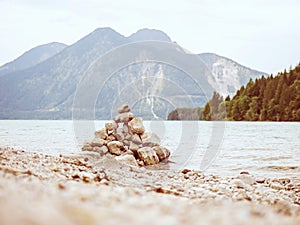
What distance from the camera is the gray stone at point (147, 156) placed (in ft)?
41.7

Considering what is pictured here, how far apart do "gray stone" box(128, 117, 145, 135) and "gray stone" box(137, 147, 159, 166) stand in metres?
1.79

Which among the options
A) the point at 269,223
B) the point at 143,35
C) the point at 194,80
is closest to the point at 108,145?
the point at 194,80

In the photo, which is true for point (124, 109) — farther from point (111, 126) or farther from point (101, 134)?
point (101, 134)

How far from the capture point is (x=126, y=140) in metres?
14.7

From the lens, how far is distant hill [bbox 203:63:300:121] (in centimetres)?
7700

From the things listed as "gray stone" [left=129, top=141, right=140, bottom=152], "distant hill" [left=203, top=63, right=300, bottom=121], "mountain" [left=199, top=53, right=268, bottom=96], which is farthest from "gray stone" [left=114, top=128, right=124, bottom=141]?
"distant hill" [left=203, top=63, right=300, bottom=121]

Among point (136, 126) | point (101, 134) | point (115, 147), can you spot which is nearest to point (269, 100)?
point (136, 126)

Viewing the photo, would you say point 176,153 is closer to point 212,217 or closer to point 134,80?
point 134,80

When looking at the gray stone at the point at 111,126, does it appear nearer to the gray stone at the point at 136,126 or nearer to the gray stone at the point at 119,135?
the gray stone at the point at 119,135

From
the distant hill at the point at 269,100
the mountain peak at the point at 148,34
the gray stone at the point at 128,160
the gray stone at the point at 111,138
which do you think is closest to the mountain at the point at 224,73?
the distant hill at the point at 269,100

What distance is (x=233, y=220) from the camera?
2.16m

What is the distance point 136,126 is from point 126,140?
70 centimetres

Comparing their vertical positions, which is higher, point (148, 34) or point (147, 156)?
point (148, 34)

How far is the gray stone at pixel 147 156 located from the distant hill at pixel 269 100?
67604mm
